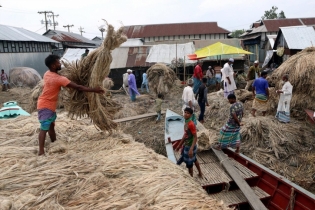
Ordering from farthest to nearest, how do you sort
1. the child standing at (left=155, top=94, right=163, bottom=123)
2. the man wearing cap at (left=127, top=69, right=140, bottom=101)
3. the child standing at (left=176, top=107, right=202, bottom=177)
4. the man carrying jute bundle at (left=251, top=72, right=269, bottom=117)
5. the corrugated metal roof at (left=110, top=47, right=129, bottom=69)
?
the corrugated metal roof at (left=110, top=47, right=129, bottom=69)
the man wearing cap at (left=127, top=69, right=140, bottom=101)
the child standing at (left=155, top=94, right=163, bottom=123)
the man carrying jute bundle at (left=251, top=72, right=269, bottom=117)
the child standing at (left=176, top=107, right=202, bottom=177)

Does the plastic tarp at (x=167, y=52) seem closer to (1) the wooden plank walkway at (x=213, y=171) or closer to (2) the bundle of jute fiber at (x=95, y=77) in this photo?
(1) the wooden plank walkway at (x=213, y=171)

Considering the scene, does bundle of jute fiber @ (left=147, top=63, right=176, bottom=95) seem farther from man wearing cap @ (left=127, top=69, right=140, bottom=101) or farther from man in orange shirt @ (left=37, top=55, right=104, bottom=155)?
man in orange shirt @ (left=37, top=55, right=104, bottom=155)

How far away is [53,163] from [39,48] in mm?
23111

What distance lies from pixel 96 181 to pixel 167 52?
565 inches

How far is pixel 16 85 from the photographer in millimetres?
16828

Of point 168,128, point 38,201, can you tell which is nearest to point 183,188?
point 38,201

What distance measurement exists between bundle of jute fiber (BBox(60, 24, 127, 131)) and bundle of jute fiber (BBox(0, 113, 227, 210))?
707mm

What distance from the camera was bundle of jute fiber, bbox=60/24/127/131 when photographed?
384 centimetres

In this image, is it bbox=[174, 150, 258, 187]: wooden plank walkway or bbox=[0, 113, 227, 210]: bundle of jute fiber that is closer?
bbox=[0, 113, 227, 210]: bundle of jute fiber

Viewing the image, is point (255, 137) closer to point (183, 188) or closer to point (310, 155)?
point (310, 155)

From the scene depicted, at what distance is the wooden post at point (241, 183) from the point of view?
3.92m

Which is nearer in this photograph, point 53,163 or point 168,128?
point 53,163

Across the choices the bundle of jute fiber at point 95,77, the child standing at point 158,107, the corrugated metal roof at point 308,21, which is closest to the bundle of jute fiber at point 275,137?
the child standing at point 158,107

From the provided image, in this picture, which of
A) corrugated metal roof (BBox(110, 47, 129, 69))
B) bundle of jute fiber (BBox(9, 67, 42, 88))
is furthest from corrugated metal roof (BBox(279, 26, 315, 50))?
bundle of jute fiber (BBox(9, 67, 42, 88))
